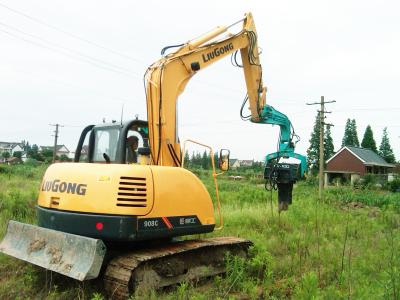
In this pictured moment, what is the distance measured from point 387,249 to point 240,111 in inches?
146

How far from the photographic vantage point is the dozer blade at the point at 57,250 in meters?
5.34

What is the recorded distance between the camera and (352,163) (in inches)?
2233

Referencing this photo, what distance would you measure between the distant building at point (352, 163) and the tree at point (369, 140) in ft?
51.6

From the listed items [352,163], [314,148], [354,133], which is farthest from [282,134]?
[354,133]

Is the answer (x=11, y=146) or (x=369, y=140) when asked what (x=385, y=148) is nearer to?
(x=369, y=140)

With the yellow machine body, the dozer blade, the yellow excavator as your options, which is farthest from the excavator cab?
the dozer blade

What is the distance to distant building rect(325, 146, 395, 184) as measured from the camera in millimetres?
56062

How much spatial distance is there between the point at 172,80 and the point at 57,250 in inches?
116

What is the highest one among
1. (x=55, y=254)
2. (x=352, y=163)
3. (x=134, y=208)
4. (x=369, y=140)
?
(x=369, y=140)

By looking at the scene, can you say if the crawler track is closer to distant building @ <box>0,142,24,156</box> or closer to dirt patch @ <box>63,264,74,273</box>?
dirt patch @ <box>63,264,74,273</box>

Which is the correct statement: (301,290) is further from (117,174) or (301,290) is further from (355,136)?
(355,136)

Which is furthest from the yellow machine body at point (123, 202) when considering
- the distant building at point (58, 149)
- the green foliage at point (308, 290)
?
the distant building at point (58, 149)

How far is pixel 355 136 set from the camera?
261 ft

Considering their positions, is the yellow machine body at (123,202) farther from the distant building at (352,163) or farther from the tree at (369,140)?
the tree at (369,140)
